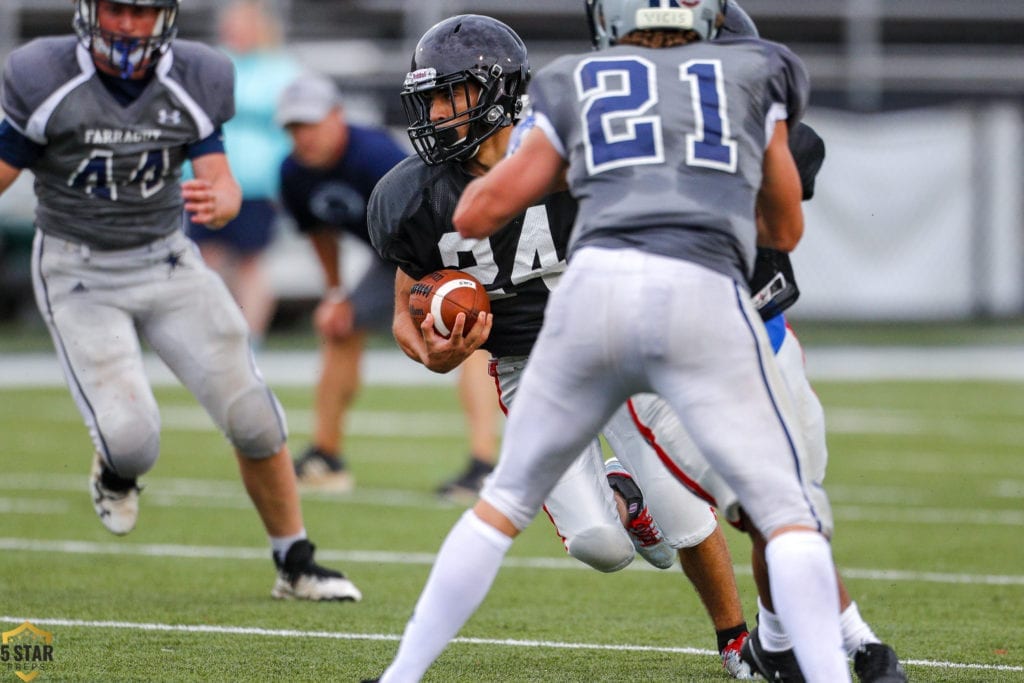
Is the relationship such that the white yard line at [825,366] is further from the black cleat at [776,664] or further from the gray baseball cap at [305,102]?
the black cleat at [776,664]

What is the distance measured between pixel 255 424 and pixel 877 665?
2263 mm

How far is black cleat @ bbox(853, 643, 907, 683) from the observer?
12.2 ft

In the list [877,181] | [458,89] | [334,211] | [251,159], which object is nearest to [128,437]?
[458,89]

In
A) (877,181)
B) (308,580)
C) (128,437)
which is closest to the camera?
(128,437)

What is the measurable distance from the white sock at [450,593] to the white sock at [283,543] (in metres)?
1.94

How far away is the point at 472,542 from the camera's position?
3.51 m

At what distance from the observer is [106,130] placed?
16.9ft

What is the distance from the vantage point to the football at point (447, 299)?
420 centimetres

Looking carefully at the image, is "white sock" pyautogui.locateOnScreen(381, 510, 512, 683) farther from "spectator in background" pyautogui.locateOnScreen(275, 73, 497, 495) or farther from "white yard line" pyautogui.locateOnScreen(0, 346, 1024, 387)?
"white yard line" pyautogui.locateOnScreen(0, 346, 1024, 387)

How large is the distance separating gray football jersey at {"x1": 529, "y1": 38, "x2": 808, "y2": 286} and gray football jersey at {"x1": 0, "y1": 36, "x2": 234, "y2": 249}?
2082mm

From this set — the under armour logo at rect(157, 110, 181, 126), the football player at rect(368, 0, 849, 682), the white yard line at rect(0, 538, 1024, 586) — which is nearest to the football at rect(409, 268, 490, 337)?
the football player at rect(368, 0, 849, 682)

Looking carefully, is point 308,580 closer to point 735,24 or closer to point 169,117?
point 169,117

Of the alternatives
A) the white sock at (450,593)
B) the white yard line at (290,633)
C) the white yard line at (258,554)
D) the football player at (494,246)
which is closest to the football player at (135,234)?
the white yard line at (290,633)

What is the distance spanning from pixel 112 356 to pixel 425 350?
1369 mm
